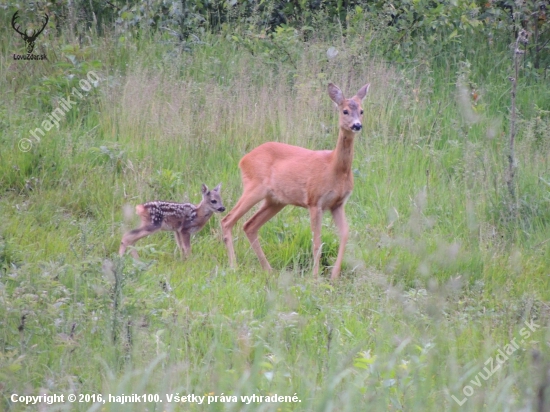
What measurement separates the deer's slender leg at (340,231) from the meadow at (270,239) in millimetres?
111

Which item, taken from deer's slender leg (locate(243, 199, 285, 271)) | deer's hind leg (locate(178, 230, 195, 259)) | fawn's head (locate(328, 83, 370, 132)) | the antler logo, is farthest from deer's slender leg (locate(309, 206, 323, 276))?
the antler logo

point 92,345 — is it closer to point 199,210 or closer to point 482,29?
point 199,210

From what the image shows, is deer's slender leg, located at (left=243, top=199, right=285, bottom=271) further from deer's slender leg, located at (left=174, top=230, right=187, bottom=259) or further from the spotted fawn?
deer's slender leg, located at (left=174, top=230, right=187, bottom=259)

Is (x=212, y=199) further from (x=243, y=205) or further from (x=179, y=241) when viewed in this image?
(x=179, y=241)

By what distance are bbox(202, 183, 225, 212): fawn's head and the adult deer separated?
0.18m

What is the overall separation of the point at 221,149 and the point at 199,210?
54.5 inches

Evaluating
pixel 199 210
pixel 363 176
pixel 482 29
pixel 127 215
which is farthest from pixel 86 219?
pixel 482 29

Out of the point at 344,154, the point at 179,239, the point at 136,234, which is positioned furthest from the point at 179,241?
the point at 344,154

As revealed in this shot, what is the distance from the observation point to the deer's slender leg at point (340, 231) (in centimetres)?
684

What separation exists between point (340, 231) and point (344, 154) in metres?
0.67

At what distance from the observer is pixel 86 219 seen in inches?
299

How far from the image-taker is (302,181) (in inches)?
295

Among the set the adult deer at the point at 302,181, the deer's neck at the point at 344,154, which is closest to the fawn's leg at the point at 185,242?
the adult deer at the point at 302,181

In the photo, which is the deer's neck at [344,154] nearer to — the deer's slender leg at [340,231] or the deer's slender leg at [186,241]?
the deer's slender leg at [340,231]
